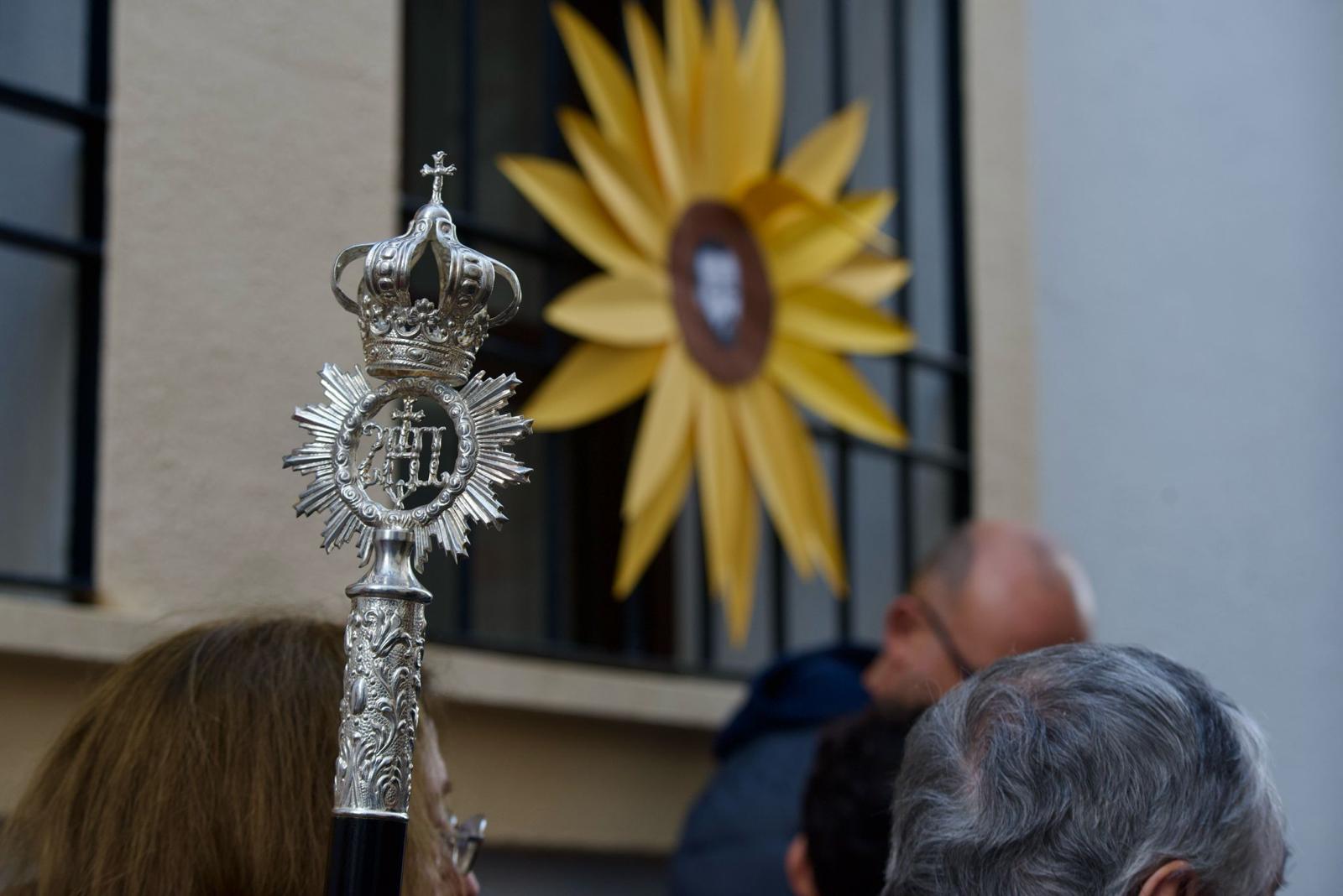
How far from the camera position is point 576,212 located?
167 inches

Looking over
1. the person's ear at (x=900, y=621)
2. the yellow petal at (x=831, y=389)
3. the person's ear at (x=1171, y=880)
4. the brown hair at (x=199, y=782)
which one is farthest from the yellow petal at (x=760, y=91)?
the person's ear at (x=1171, y=880)

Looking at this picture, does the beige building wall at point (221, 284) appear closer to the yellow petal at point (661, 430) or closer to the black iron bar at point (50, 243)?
the black iron bar at point (50, 243)

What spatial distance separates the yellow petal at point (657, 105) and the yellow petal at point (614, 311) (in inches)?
9.8

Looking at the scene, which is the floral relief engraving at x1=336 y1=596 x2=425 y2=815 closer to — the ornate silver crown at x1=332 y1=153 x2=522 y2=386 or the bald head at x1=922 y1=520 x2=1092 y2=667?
the ornate silver crown at x1=332 y1=153 x2=522 y2=386

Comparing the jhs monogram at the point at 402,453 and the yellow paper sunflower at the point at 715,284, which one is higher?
the yellow paper sunflower at the point at 715,284

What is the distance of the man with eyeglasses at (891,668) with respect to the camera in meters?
3.68

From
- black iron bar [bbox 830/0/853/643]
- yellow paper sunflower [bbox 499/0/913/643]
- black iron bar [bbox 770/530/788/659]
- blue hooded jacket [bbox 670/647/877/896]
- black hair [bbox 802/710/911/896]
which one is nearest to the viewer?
black hair [bbox 802/710/911/896]

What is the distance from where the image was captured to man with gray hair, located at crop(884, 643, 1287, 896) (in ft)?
5.72

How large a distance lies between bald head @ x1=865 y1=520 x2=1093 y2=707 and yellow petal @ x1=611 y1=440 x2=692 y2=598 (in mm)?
572

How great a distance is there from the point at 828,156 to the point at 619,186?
2.39ft

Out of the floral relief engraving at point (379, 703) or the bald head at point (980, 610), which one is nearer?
the floral relief engraving at point (379, 703)

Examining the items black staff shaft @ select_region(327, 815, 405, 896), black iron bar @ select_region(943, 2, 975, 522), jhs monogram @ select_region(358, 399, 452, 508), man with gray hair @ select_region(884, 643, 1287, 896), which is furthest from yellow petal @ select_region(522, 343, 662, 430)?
black staff shaft @ select_region(327, 815, 405, 896)

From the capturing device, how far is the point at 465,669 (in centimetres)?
382

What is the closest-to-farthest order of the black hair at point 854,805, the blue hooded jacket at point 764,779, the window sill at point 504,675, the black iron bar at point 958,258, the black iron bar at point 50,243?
the black hair at point 854,805 → the window sill at point 504,675 → the black iron bar at point 50,243 → the blue hooded jacket at point 764,779 → the black iron bar at point 958,258
